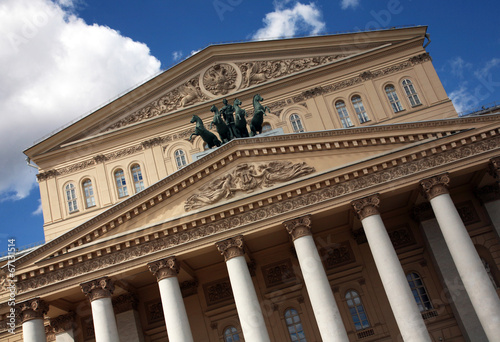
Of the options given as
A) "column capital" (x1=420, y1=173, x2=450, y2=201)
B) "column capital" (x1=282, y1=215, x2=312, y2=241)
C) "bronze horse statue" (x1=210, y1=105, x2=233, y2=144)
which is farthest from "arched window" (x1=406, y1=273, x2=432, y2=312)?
"bronze horse statue" (x1=210, y1=105, x2=233, y2=144)

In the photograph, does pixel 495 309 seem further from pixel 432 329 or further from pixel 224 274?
pixel 224 274

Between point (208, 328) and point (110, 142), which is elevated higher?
point (110, 142)

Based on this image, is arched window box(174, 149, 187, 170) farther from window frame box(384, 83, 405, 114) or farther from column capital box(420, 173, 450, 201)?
column capital box(420, 173, 450, 201)

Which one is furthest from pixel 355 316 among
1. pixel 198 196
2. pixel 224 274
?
pixel 198 196

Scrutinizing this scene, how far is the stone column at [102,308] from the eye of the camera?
19.0 m

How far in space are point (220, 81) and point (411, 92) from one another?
35.9ft

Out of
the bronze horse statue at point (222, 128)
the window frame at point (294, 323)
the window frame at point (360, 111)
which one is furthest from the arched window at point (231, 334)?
the window frame at point (360, 111)

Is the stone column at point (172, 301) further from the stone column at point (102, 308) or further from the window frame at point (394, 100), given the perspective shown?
the window frame at point (394, 100)

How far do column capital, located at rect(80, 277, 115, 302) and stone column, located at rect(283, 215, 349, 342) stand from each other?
742 cm

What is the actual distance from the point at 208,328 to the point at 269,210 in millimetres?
7217

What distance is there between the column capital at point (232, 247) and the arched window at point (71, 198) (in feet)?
40.4

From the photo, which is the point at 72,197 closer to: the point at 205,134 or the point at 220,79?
the point at 205,134

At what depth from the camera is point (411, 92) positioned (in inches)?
1118

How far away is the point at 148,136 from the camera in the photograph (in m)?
29.5
